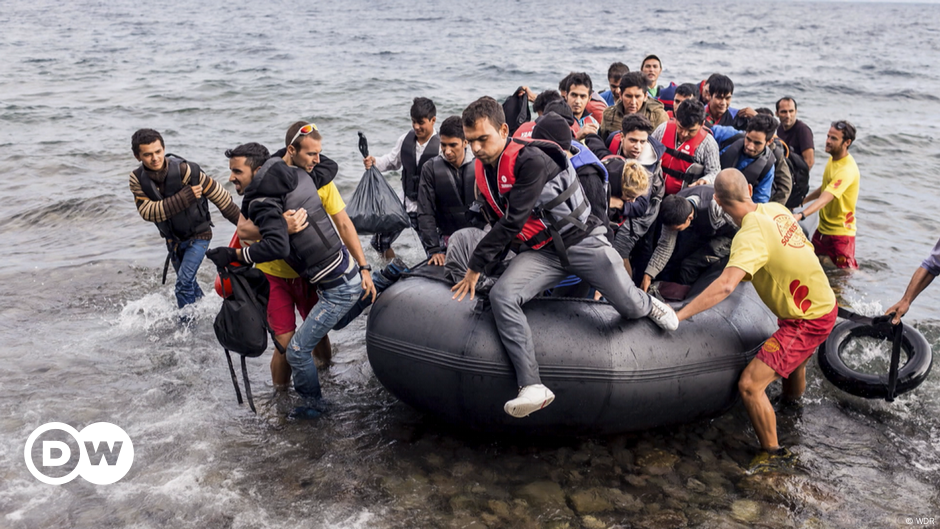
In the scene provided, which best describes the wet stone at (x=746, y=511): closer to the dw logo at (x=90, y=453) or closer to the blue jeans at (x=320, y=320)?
the blue jeans at (x=320, y=320)

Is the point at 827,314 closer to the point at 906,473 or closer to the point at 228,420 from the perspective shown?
the point at 906,473

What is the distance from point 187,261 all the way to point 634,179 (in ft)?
12.8

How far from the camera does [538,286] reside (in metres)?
4.49

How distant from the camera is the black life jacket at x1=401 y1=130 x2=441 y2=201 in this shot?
21.7 feet

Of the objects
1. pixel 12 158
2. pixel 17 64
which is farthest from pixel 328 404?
pixel 17 64

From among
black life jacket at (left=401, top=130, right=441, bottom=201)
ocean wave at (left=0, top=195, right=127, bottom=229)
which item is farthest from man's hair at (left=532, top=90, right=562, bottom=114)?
ocean wave at (left=0, top=195, right=127, bottom=229)

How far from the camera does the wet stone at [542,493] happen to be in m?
4.40

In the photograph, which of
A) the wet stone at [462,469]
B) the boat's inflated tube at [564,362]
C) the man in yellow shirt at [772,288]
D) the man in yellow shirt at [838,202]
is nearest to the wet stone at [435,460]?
the wet stone at [462,469]

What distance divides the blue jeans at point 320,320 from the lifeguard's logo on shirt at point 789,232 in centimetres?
273

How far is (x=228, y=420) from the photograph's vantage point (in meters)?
5.20

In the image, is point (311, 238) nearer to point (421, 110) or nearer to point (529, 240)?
point (529, 240)

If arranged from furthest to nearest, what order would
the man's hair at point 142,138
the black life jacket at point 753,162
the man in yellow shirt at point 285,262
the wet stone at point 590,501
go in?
1. the black life jacket at point 753,162
2. the man's hair at point 142,138
3. the man in yellow shirt at point 285,262
4. the wet stone at point 590,501

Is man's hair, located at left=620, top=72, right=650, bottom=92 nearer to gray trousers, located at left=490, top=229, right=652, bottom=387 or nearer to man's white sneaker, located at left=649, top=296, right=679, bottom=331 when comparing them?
gray trousers, located at left=490, top=229, right=652, bottom=387

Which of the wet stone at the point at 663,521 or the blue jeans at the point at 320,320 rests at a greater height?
the blue jeans at the point at 320,320
